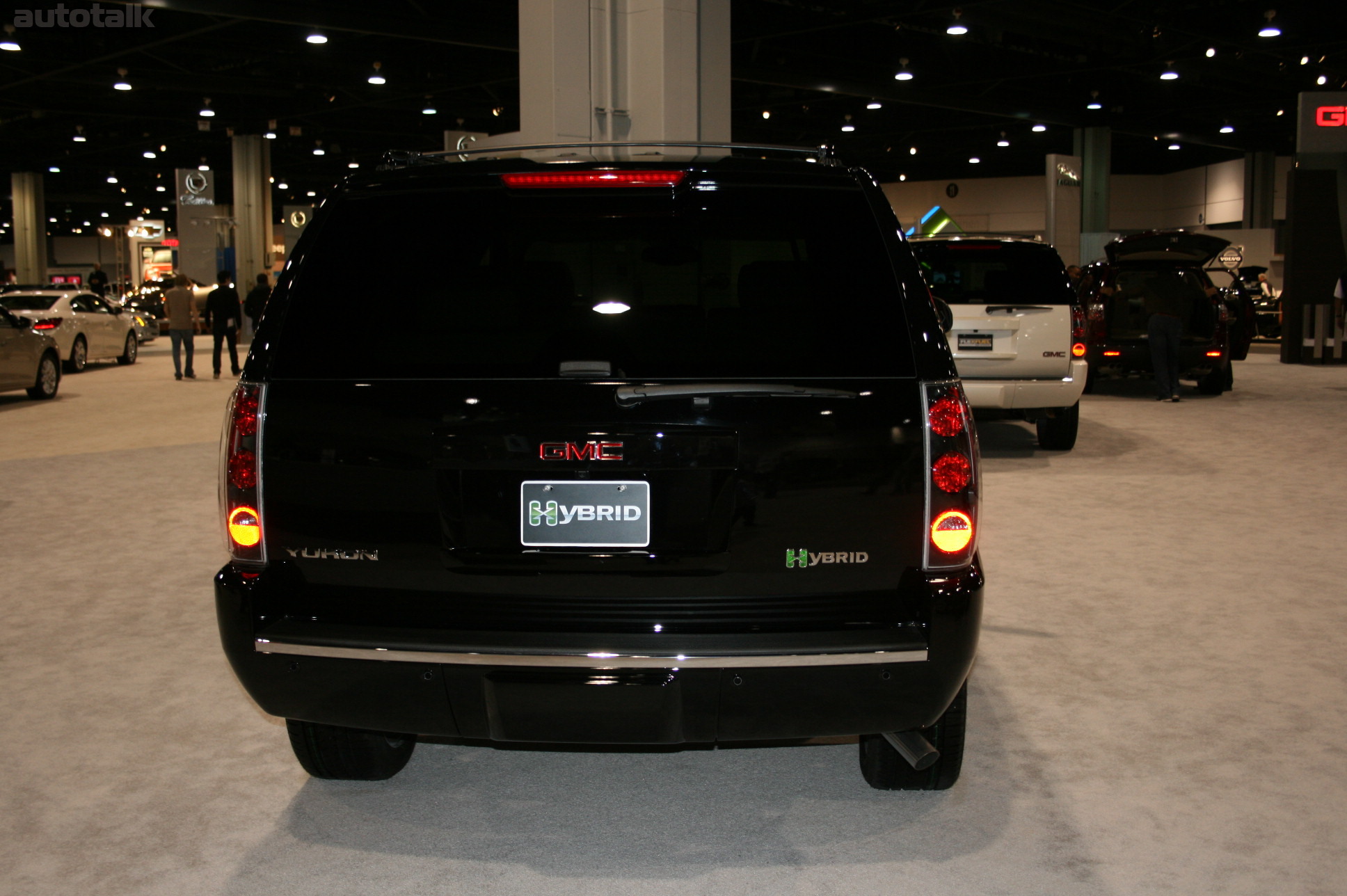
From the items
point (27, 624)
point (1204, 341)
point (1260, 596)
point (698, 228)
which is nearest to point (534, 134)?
point (27, 624)

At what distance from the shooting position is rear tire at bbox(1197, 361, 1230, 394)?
1588 cm

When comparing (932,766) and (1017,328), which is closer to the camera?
(932,766)

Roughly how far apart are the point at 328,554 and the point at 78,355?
2209cm

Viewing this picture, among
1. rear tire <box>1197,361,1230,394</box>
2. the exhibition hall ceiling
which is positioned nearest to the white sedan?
the exhibition hall ceiling

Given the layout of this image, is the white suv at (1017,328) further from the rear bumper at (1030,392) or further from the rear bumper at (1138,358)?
the rear bumper at (1138,358)

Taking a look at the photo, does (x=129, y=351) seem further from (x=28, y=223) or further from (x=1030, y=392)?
(x=28, y=223)

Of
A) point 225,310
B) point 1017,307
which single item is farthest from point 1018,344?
point 225,310

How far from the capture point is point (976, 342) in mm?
10305

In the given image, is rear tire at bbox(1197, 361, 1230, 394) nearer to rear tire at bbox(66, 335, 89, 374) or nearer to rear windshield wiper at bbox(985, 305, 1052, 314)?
rear windshield wiper at bbox(985, 305, 1052, 314)

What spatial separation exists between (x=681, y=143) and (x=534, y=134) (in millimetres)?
6926

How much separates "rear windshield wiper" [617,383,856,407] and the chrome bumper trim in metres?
0.58

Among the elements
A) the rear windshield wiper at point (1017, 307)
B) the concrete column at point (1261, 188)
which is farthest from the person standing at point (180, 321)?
the concrete column at point (1261, 188)

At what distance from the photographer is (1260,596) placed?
19.6ft

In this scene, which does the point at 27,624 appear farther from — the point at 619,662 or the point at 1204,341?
the point at 1204,341
